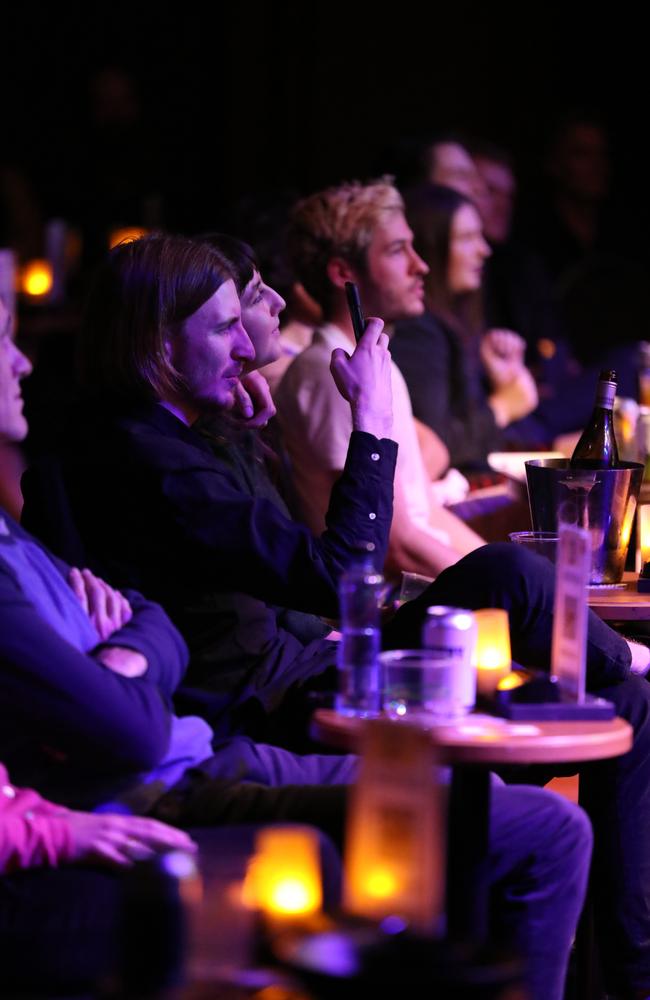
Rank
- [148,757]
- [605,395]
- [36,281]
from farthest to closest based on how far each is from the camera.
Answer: [36,281]
[605,395]
[148,757]

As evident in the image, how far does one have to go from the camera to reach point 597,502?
2615 mm

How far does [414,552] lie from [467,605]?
0.91 metres

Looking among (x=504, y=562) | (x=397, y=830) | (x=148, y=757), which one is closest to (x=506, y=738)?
(x=397, y=830)

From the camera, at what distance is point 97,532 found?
2.34 m

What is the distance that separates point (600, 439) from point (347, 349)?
69cm

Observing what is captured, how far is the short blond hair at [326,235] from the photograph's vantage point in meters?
3.54

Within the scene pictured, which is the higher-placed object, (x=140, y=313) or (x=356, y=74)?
(x=356, y=74)

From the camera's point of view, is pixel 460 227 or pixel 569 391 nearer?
pixel 460 227

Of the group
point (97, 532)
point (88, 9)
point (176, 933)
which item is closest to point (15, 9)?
point (88, 9)

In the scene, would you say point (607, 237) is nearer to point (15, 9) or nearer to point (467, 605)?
point (15, 9)

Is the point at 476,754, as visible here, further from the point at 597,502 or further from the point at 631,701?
the point at 597,502

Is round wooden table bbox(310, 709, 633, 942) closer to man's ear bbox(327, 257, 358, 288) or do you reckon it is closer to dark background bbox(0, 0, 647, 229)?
man's ear bbox(327, 257, 358, 288)

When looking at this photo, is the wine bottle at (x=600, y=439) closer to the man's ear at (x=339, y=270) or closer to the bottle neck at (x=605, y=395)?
the bottle neck at (x=605, y=395)

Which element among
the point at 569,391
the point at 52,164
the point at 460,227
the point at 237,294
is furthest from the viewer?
Result: the point at 52,164
